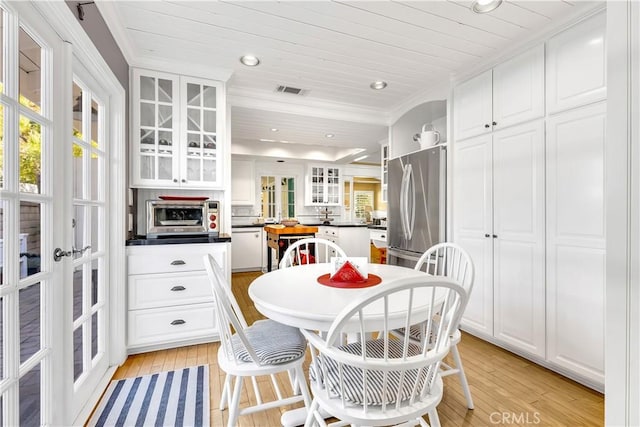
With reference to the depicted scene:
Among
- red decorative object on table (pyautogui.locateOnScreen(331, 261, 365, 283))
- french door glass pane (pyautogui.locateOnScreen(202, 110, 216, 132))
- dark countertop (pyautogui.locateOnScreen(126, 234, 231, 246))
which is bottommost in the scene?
red decorative object on table (pyautogui.locateOnScreen(331, 261, 365, 283))

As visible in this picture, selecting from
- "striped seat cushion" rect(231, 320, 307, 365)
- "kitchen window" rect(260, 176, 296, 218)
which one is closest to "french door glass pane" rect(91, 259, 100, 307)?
"striped seat cushion" rect(231, 320, 307, 365)

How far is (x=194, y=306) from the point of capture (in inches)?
98.6

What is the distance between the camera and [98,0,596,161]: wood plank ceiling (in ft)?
6.30

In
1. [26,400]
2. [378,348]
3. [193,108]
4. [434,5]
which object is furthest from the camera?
[193,108]

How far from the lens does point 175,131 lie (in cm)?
269

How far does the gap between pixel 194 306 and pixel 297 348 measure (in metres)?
1.40

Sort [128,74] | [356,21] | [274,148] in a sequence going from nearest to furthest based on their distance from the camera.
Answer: [356,21]
[128,74]
[274,148]

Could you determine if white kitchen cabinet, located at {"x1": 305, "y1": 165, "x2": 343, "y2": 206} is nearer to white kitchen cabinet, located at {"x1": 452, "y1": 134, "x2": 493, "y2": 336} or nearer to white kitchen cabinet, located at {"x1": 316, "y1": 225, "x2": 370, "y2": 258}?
white kitchen cabinet, located at {"x1": 316, "y1": 225, "x2": 370, "y2": 258}

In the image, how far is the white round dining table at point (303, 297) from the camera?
121 centimetres

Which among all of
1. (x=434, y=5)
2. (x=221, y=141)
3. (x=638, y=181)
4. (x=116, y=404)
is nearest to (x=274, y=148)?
(x=221, y=141)

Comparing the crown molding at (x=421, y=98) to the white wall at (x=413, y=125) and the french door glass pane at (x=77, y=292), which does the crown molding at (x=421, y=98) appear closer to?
the white wall at (x=413, y=125)

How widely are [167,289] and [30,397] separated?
121 centimetres

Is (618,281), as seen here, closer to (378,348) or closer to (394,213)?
(378,348)

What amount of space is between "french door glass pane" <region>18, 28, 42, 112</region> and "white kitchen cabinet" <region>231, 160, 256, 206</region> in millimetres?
4605
